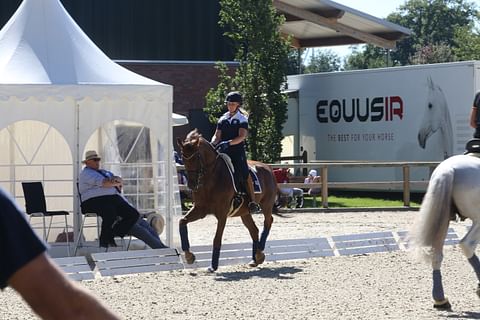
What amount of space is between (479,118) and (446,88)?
13.8m

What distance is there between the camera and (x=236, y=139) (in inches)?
469

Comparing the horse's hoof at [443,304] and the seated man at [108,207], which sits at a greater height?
the seated man at [108,207]

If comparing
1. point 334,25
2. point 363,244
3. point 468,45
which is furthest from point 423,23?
point 363,244

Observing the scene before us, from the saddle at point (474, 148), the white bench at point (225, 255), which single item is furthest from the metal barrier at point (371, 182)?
the saddle at point (474, 148)

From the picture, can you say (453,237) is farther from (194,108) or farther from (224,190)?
(194,108)

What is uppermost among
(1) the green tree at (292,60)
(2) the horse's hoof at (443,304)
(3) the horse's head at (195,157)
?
(1) the green tree at (292,60)

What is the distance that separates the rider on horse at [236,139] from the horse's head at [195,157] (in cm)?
30

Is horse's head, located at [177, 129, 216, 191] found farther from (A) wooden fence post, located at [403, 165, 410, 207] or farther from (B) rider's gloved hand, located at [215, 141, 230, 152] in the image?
(A) wooden fence post, located at [403, 165, 410, 207]

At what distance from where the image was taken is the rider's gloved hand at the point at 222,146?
12.0 metres

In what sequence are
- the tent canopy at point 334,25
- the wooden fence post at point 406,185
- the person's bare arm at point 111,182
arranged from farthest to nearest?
the tent canopy at point 334,25
the wooden fence post at point 406,185
the person's bare arm at point 111,182

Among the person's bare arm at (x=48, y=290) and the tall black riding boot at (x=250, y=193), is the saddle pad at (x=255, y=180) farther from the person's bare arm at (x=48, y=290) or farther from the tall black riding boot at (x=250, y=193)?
the person's bare arm at (x=48, y=290)

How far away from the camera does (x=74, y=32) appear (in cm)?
1418

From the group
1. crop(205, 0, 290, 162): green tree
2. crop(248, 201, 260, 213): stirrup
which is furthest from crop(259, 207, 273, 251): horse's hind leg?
crop(205, 0, 290, 162): green tree

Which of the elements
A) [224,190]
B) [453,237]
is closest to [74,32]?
[224,190]
